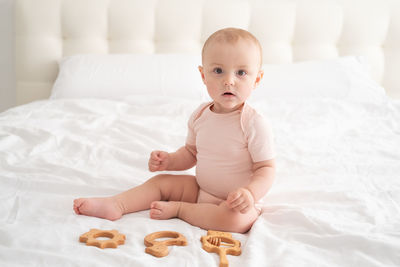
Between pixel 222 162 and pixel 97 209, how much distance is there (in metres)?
0.31

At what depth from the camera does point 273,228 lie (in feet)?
2.85

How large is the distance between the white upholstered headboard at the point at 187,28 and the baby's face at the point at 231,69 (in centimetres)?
152

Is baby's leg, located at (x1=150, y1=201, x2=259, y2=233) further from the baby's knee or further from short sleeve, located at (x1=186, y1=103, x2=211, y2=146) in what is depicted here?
short sleeve, located at (x1=186, y1=103, x2=211, y2=146)

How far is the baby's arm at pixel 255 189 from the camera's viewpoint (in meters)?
0.84

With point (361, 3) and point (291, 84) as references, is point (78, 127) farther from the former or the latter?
point (361, 3)

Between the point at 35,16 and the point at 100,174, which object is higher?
the point at 35,16

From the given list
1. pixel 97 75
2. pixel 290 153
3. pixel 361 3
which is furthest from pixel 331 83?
pixel 97 75

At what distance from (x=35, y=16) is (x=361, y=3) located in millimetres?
1923

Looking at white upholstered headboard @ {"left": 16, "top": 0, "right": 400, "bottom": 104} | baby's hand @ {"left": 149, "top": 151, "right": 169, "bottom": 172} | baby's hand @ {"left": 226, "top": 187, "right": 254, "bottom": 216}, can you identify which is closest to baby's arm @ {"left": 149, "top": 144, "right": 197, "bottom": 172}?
baby's hand @ {"left": 149, "top": 151, "right": 169, "bottom": 172}

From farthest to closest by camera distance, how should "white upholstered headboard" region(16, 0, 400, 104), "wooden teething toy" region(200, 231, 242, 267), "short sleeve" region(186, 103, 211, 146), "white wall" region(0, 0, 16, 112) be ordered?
"white wall" region(0, 0, 16, 112) → "white upholstered headboard" region(16, 0, 400, 104) → "short sleeve" region(186, 103, 211, 146) → "wooden teething toy" region(200, 231, 242, 267)

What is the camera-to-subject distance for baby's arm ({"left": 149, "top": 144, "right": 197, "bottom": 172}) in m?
1.09

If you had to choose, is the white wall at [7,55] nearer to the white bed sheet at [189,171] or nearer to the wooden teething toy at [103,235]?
the white bed sheet at [189,171]

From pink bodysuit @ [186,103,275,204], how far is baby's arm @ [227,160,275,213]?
0.02 m

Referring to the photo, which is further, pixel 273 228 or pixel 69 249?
pixel 273 228
